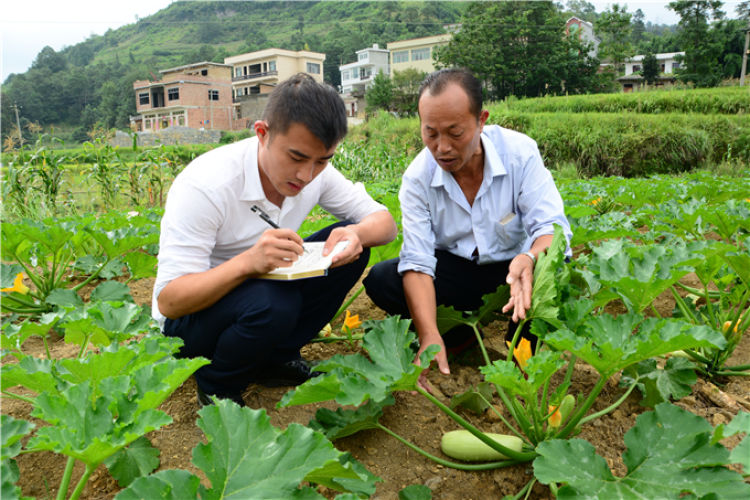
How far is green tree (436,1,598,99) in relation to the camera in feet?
114

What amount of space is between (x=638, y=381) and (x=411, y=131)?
15433mm

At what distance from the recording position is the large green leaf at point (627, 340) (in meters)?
1.43

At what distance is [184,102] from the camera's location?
50688mm

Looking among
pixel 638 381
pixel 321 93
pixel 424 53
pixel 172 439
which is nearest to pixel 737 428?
pixel 638 381

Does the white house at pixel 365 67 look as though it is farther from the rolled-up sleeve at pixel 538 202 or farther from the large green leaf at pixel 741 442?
the large green leaf at pixel 741 442

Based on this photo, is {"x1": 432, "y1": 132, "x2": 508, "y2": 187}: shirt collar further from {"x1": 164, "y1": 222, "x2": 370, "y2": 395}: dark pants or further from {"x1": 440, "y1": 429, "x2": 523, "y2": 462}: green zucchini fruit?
{"x1": 440, "y1": 429, "x2": 523, "y2": 462}: green zucchini fruit

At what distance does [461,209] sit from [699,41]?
38.9 m

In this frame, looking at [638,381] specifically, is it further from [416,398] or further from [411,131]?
[411,131]

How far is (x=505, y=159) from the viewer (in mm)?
2660

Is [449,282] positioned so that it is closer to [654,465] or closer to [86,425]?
[654,465]

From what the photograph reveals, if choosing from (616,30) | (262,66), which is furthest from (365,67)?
(616,30)

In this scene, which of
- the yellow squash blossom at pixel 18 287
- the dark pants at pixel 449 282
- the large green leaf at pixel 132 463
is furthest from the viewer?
the yellow squash blossom at pixel 18 287

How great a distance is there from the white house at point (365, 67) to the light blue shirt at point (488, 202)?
63527 mm

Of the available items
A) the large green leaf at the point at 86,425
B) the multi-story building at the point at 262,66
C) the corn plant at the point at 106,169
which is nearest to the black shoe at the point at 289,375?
the large green leaf at the point at 86,425
